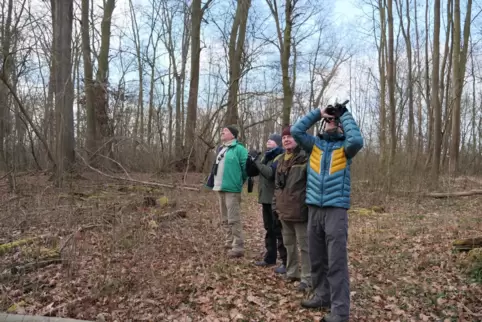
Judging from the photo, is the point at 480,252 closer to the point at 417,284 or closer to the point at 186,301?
the point at 417,284

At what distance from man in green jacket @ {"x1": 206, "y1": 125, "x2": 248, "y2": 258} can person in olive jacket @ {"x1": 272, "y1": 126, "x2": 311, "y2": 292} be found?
1.08 meters

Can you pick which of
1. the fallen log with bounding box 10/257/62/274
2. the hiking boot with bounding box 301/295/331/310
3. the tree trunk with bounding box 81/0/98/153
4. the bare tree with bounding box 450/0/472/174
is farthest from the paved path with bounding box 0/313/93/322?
the bare tree with bounding box 450/0/472/174

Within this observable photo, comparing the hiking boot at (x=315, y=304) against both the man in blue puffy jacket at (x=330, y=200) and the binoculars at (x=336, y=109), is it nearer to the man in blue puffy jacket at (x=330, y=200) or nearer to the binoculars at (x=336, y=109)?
the man in blue puffy jacket at (x=330, y=200)

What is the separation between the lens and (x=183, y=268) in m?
4.91

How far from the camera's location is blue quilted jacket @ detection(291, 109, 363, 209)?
3369 mm

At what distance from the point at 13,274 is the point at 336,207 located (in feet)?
13.1

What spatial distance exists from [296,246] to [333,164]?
1.44 meters

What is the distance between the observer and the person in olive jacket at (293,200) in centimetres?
402

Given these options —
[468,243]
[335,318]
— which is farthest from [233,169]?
[468,243]

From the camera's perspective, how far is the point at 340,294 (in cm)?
338

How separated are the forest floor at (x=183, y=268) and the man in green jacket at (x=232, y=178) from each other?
390 millimetres

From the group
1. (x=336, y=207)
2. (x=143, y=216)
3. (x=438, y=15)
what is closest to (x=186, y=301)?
(x=336, y=207)

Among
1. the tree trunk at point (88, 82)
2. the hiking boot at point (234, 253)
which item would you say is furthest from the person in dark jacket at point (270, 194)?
the tree trunk at point (88, 82)

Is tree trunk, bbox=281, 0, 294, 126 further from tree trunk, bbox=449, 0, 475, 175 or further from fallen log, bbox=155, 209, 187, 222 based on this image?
tree trunk, bbox=449, 0, 475, 175
